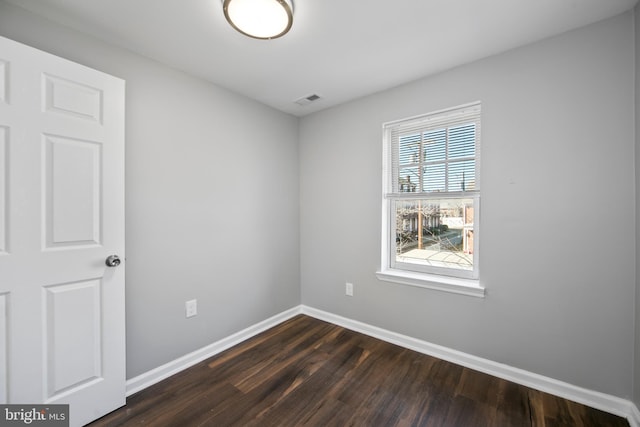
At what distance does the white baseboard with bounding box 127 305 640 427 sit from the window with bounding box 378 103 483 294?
0.54 metres

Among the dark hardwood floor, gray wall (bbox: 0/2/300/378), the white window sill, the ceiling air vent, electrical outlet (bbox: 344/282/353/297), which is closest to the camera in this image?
the dark hardwood floor

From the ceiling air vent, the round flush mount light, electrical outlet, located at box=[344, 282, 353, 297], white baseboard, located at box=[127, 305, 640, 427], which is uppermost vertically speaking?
the ceiling air vent

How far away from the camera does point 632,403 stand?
154 centimetres

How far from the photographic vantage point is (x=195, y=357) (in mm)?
2148

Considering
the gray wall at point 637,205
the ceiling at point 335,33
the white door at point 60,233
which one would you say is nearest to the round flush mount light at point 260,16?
the ceiling at point 335,33

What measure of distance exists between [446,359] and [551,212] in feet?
4.51

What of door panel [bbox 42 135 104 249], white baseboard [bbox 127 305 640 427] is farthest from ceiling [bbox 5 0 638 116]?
white baseboard [bbox 127 305 640 427]

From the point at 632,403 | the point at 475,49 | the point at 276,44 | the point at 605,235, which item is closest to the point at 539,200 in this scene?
the point at 605,235

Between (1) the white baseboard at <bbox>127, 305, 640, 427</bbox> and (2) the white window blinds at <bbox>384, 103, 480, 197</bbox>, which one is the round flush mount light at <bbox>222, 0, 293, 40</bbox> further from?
(1) the white baseboard at <bbox>127, 305, 640, 427</bbox>

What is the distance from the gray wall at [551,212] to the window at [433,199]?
0.35 feet

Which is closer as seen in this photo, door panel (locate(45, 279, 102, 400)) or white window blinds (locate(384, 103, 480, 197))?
door panel (locate(45, 279, 102, 400))

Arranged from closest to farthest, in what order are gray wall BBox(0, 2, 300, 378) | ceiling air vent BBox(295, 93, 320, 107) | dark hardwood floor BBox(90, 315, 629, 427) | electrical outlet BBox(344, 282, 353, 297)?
dark hardwood floor BBox(90, 315, 629, 427) < gray wall BBox(0, 2, 300, 378) < ceiling air vent BBox(295, 93, 320, 107) < electrical outlet BBox(344, 282, 353, 297)

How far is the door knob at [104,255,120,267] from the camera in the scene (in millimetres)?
1599

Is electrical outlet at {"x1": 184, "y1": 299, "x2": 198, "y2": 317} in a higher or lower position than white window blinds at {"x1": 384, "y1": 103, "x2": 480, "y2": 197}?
lower
